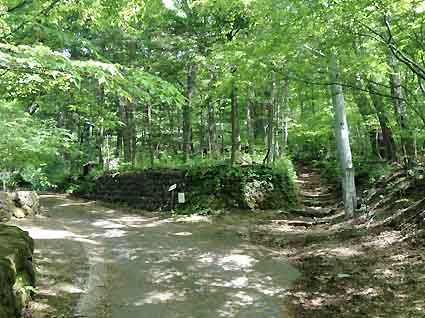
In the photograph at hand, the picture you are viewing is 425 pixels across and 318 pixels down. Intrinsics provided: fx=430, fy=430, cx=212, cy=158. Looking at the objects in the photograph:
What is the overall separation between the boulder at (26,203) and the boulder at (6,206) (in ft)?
0.88

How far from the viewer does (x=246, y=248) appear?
32.7 ft

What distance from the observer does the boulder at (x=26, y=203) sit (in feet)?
44.8

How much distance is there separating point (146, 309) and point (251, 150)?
15057 millimetres

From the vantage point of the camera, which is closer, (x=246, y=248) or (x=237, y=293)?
(x=237, y=293)

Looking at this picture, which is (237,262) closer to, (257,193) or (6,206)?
(257,193)

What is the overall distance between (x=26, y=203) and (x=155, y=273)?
25.9 feet

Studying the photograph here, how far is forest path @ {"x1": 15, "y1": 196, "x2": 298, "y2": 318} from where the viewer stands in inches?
238

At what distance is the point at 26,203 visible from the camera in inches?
550

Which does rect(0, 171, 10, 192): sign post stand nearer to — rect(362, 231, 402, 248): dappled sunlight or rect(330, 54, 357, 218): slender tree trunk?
rect(330, 54, 357, 218): slender tree trunk

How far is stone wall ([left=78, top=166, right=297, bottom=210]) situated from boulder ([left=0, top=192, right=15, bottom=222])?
5.06 meters

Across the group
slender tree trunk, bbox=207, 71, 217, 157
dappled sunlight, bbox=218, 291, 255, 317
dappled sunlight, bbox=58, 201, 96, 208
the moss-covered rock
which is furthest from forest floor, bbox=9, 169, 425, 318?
slender tree trunk, bbox=207, 71, 217, 157

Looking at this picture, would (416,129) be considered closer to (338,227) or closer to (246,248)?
(338,227)

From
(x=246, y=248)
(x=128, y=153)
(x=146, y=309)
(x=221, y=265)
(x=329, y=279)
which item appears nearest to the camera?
(x=146, y=309)

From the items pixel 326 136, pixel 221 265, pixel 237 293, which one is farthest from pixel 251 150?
pixel 237 293
